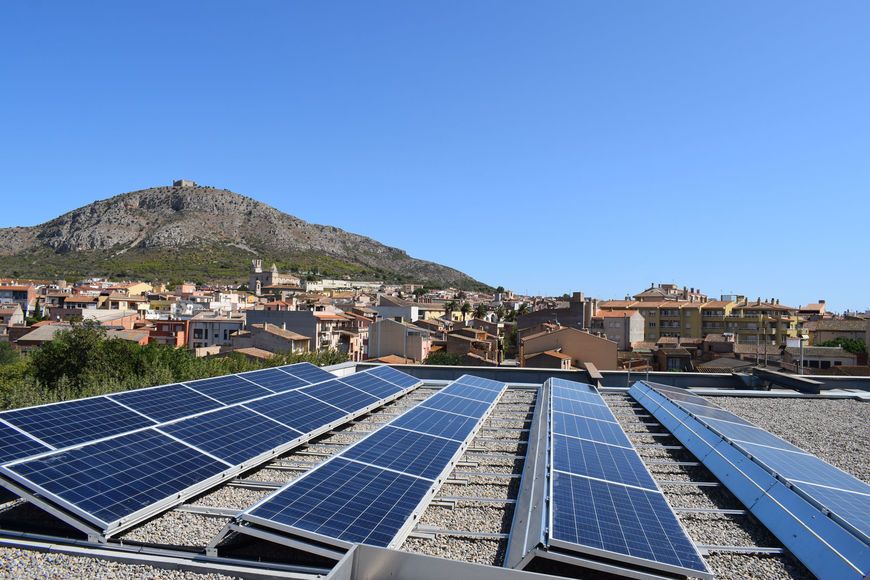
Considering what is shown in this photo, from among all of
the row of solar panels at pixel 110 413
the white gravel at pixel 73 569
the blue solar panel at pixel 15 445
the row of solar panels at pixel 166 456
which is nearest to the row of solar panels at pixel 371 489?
the white gravel at pixel 73 569

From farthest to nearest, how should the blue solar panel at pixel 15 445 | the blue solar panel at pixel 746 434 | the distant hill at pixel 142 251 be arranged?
the distant hill at pixel 142 251
the blue solar panel at pixel 746 434
the blue solar panel at pixel 15 445

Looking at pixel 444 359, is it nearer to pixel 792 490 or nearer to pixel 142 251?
pixel 792 490

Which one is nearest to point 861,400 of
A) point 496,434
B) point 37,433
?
point 496,434

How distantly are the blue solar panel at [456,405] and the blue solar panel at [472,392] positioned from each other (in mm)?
504

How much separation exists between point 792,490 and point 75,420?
11.2 m

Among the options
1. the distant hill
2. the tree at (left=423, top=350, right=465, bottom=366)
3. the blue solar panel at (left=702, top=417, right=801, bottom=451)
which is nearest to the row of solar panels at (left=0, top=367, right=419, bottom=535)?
the blue solar panel at (left=702, top=417, right=801, bottom=451)

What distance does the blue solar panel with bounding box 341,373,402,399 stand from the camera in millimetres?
16645

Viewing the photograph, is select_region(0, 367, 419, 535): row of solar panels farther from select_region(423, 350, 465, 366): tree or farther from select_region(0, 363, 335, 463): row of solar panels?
select_region(423, 350, 465, 366): tree

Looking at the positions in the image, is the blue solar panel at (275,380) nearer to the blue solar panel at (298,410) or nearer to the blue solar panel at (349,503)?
the blue solar panel at (298,410)

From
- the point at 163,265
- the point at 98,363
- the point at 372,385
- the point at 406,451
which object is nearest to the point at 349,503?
the point at 406,451

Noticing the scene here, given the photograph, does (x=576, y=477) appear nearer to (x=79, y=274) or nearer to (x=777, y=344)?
(x=777, y=344)

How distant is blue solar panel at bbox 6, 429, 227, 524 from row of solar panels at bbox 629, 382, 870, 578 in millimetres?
7983

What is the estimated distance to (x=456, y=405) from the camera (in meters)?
14.5

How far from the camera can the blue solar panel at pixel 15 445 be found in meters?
7.61
